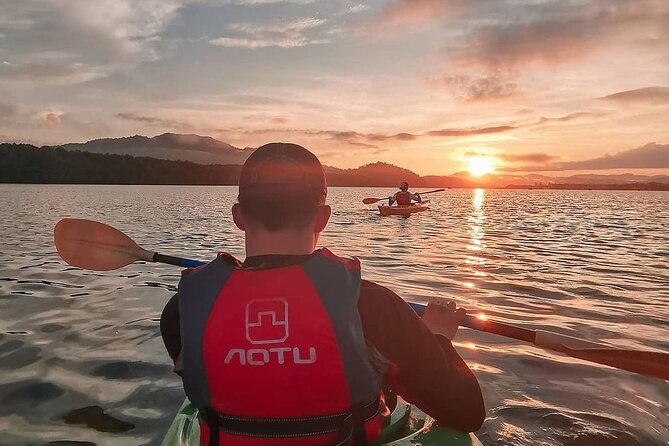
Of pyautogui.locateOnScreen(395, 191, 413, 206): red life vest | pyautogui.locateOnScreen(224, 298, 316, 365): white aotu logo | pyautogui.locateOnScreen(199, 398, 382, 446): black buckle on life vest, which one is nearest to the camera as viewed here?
pyautogui.locateOnScreen(224, 298, 316, 365): white aotu logo

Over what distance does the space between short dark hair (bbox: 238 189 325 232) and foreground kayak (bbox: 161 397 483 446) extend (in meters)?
1.44

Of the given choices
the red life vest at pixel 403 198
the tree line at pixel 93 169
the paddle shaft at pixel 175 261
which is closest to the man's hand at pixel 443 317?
the paddle shaft at pixel 175 261

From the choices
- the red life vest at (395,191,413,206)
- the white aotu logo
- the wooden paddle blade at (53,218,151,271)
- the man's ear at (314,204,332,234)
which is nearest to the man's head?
the man's ear at (314,204,332,234)

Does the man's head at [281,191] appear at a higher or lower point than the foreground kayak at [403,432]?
higher

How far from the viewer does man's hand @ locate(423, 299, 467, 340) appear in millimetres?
3398

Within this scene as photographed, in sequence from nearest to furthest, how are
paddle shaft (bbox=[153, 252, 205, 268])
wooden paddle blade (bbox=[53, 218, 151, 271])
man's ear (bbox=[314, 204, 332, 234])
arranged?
1. man's ear (bbox=[314, 204, 332, 234])
2. paddle shaft (bbox=[153, 252, 205, 268])
3. wooden paddle blade (bbox=[53, 218, 151, 271])

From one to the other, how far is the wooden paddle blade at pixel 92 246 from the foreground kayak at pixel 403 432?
2.29 m

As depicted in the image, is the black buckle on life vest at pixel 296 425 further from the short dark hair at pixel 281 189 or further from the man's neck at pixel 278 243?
the short dark hair at pixel 281 189

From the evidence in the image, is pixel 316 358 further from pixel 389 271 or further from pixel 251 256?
pixel 389 271

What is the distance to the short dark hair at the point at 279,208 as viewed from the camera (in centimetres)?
254

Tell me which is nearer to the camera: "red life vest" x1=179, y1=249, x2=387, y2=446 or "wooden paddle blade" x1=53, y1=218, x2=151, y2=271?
"red life vest" x1=179, y1=249, x2=387, y2=446

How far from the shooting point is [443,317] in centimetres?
343

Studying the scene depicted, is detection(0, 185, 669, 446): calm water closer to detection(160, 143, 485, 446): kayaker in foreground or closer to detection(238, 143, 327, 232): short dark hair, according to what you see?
detection(160, 143, 485, 446): kayaker in foreground

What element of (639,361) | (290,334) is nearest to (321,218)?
(290,334)
